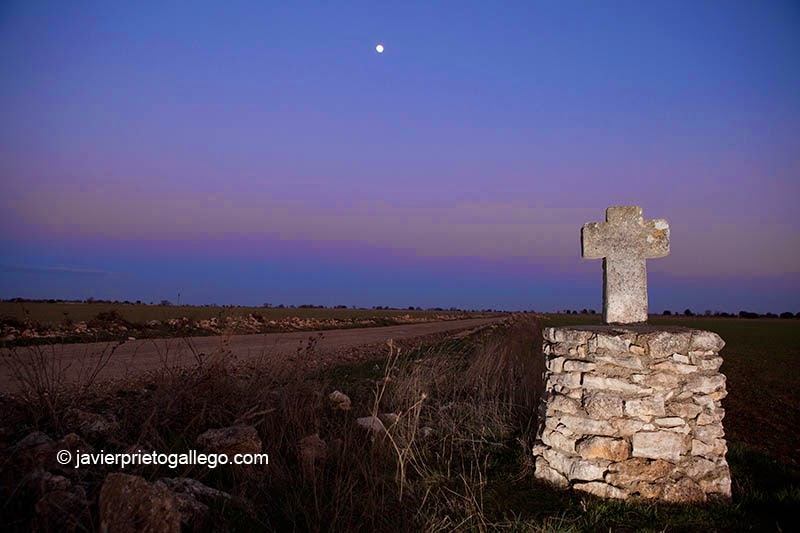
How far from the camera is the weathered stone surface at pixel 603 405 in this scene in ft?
19.5

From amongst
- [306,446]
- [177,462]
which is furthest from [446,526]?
[177,462]

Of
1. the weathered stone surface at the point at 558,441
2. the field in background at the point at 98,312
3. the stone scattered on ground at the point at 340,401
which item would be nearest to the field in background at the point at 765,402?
the weathered stone surface at the point at 558,441

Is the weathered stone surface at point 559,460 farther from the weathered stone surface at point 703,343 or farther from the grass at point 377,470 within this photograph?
the weathered stone surface at point 703,343

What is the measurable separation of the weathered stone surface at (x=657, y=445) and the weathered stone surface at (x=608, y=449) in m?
0.11

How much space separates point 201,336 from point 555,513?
14.5 metres

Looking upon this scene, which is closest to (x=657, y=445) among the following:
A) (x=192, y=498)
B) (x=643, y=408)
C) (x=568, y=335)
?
(x=643, y=408)

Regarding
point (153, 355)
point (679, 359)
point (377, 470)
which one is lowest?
point (377, 470)

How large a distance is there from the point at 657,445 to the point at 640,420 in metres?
0.30

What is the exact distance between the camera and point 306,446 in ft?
19.5

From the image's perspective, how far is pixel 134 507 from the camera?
3.86 m

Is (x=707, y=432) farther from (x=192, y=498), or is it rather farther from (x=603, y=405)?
(x=192, y=498)

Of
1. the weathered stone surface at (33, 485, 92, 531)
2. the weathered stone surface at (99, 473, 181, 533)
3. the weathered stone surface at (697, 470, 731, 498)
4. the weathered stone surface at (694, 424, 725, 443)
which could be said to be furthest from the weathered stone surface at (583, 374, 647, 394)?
the weathered stone surface at (33, 485, 92, 531)

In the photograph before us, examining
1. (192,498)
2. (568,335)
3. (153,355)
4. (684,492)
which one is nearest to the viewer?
(192,498)

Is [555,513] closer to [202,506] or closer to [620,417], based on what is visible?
[620,417]
